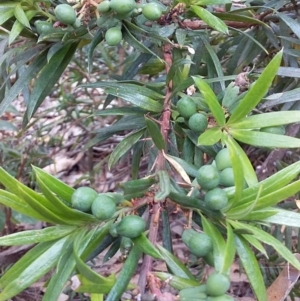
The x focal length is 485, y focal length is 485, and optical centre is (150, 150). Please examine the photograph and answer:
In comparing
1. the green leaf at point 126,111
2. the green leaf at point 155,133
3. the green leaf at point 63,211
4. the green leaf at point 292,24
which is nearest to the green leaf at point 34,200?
the green leaf at point 63,211

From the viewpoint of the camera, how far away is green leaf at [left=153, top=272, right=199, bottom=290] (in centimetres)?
42

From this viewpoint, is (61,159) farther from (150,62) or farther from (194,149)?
(194,149)

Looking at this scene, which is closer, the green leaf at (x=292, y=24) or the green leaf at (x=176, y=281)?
the green leaf at (x=176, y=281)

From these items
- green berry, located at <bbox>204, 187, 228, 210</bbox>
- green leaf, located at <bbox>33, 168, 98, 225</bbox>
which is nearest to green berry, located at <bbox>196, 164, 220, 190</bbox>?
green berry, located at <bbox>204, 187, 228, 210</bbox>

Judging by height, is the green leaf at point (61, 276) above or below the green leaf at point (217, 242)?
below

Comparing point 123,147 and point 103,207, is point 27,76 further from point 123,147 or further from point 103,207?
point 103,207

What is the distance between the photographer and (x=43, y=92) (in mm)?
716

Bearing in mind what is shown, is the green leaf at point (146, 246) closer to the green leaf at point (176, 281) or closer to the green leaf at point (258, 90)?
the green leaf at point (176, 281)

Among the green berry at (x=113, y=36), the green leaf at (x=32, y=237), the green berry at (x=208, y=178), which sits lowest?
the green leaf at (x=32, y=237)

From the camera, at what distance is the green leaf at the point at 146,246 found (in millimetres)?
417

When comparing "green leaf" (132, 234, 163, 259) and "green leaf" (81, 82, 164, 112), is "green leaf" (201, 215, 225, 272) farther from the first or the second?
"green leaf" (81, 82, 164, 112)

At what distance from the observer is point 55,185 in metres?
0.45

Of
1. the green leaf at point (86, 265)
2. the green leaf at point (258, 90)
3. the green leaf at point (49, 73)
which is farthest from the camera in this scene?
the green leaf at point (49, 73)

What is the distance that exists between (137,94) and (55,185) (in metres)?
0.20
